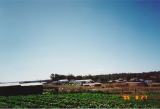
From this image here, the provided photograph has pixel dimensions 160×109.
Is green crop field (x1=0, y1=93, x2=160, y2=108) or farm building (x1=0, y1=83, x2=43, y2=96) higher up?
farm building (x1=0, y1=83, x2=43, y2=96)

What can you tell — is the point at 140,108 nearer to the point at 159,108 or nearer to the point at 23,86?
the point at 159,108

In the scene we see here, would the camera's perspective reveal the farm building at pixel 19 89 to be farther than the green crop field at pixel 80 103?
Yes

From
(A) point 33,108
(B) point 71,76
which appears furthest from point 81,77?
(A) point 33,108

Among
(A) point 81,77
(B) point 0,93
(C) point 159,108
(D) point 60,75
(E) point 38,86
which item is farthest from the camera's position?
(A) point 81,77

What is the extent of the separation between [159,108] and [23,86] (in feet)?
81.0

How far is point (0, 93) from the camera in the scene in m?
38.8

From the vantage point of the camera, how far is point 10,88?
1558 inches

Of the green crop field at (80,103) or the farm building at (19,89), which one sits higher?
the farm building at (19,89)

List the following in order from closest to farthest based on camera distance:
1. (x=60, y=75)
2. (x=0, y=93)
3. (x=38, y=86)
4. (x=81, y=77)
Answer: (x=0, y=93) < (x=38, y=86) < (x=60, y=75) < (x=81, y=77)

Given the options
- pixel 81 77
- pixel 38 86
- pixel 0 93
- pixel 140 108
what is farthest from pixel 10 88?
pixel 81 77

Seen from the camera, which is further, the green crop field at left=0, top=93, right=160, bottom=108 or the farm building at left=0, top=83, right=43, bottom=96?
the farm building at left=0, top=83, right=43, bottom=96

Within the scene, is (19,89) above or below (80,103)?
above

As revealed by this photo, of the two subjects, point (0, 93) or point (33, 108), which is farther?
point (0, 93)

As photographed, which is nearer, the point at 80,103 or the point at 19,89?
the point at 80,103
